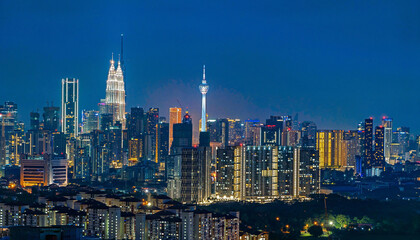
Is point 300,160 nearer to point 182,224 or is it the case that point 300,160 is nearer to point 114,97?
point 182,224

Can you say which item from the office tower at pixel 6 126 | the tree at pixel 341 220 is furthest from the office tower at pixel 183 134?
the tree at pixel 341 220

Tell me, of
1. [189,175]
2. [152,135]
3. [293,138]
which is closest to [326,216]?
[189,175]

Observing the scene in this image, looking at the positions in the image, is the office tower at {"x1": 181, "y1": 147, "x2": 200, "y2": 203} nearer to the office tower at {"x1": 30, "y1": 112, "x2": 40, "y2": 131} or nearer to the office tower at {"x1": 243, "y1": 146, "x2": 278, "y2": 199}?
the office tower at {"x1": 243, "y1": 146, "x2": 278, "y2": 199}

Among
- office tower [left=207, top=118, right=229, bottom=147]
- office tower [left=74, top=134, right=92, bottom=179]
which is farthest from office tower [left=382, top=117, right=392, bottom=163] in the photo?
office tower [left=74, top=134, right=92, bottom=179]

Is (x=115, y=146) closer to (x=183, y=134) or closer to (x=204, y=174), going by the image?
(x=183, y=134)

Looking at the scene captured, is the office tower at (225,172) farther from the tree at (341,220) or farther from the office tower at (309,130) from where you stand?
the office tower at (309,130)

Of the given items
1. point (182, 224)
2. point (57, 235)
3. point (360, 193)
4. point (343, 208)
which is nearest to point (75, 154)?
point (360, 193)

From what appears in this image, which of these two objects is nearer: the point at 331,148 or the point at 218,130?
the point at 218,130
